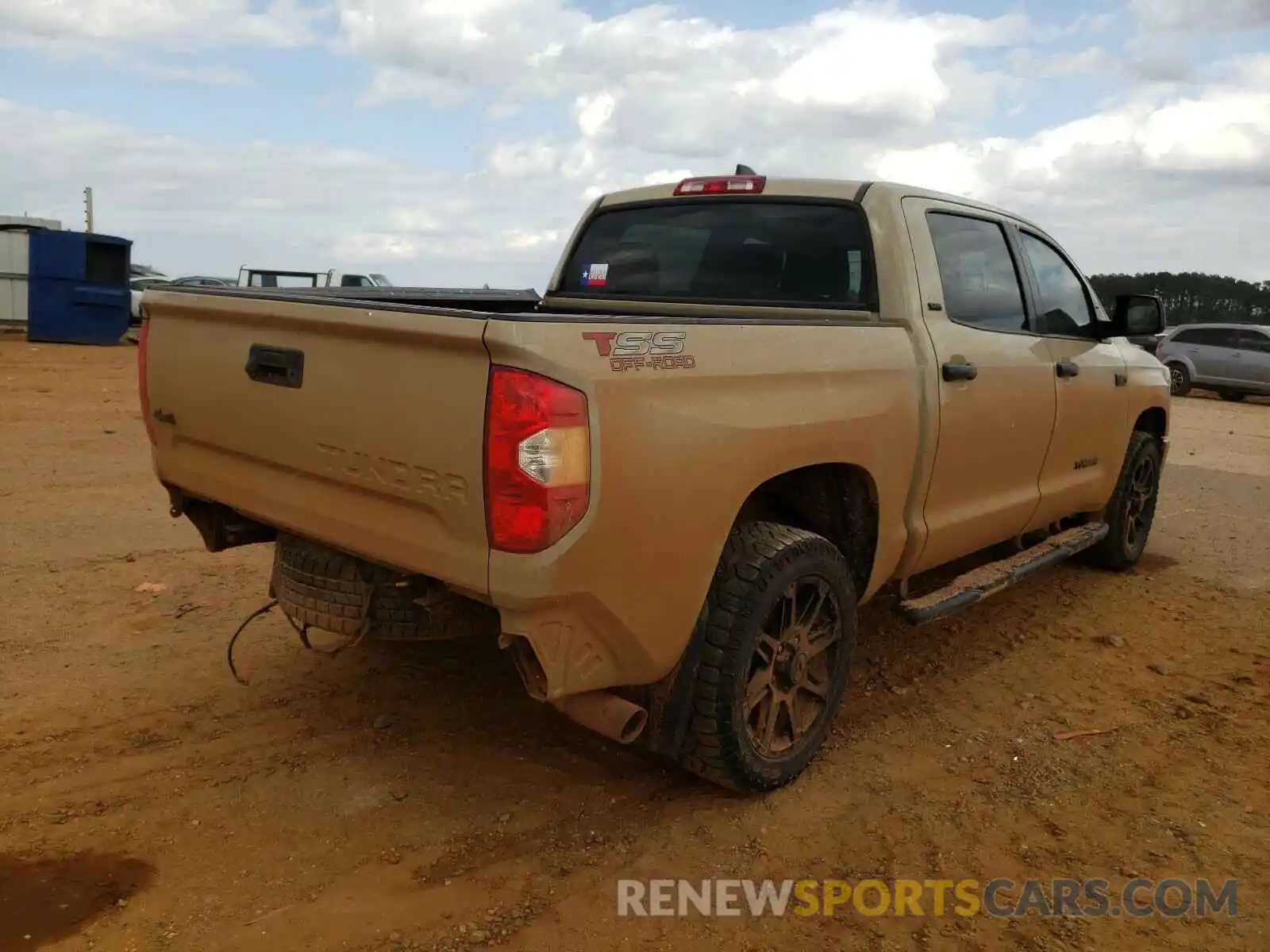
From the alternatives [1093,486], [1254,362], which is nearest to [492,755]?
[1093,486]

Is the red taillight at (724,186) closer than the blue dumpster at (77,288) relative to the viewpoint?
Yes

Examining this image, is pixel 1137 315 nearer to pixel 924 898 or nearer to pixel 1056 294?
pixel 1056 294

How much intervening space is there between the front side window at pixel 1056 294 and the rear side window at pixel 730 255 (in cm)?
131

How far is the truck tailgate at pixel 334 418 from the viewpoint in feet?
8.16

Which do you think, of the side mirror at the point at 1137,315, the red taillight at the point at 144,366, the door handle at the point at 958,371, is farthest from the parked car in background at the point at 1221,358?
the red taillight at the point at 144,366

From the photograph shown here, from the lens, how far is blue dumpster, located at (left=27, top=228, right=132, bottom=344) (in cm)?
1802

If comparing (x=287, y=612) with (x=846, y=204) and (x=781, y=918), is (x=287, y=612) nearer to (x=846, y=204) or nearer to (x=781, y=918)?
(x=781, y=918)

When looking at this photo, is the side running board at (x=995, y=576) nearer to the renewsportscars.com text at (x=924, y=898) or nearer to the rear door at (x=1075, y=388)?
the rear door at (x=1075, y=388)

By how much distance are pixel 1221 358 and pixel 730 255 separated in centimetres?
1928

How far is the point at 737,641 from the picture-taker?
→ 117 inches

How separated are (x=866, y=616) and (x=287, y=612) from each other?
3031mm

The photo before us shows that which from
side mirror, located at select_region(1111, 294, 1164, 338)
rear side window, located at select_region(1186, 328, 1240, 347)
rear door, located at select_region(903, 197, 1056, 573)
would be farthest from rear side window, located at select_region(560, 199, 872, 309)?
rear side window, located at select_region(1186, 328, 1240, 347)

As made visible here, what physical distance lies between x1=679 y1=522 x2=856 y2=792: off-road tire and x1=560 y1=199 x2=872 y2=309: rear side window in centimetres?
114

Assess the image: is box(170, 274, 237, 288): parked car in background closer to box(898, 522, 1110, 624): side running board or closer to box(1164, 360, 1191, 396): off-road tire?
box(898, 522, 1110, 624): side running board
